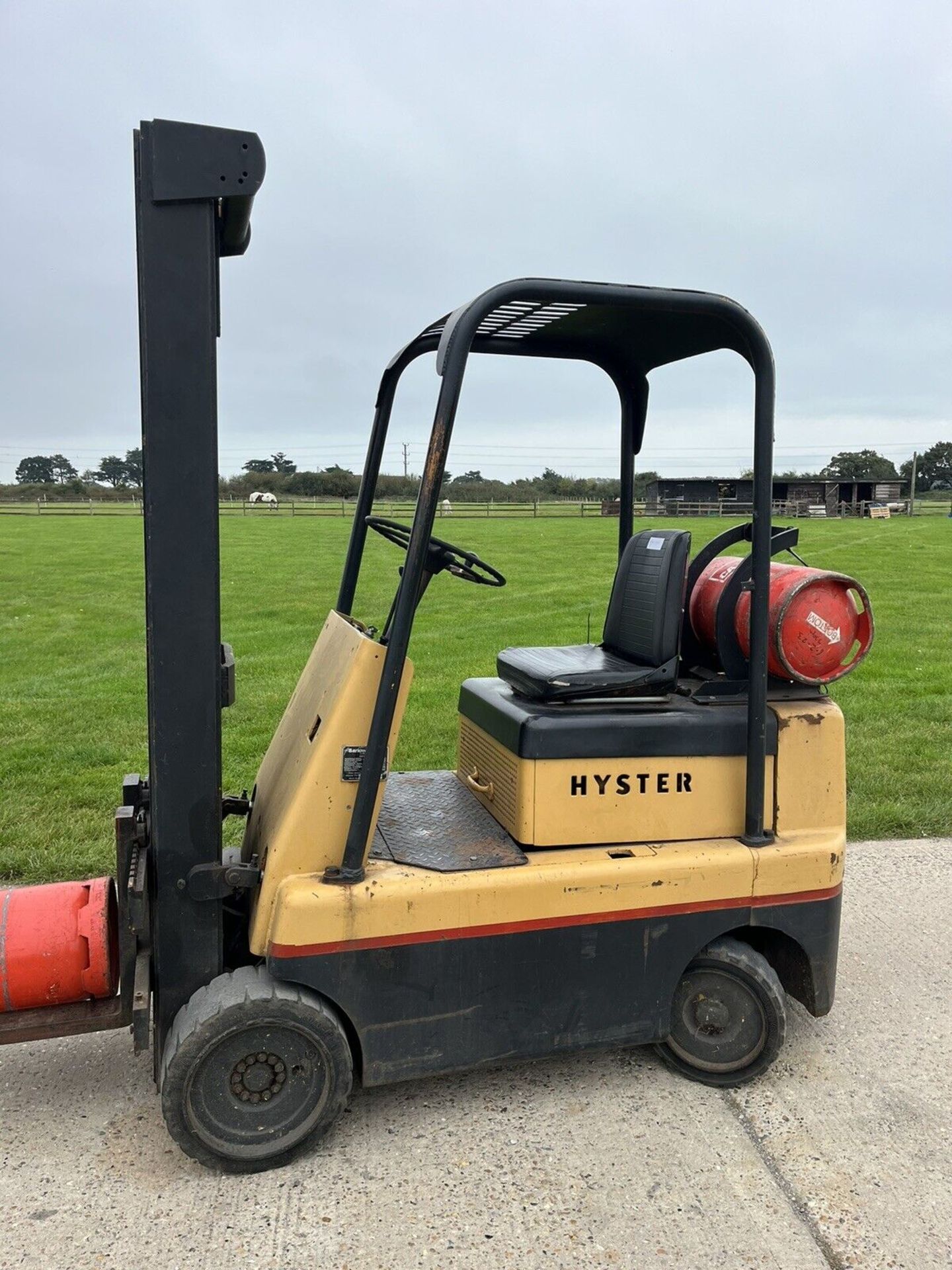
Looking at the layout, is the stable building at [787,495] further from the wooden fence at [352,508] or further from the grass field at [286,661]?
the grass field at [286,661]

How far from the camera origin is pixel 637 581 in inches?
148

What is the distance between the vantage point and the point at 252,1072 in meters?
2.97

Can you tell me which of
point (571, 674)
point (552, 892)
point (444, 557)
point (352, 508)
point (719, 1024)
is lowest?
point (719, 1024)

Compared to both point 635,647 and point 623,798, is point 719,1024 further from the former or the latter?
point 635,647

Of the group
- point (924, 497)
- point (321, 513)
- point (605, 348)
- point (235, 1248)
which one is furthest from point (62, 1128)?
point (924, 497)

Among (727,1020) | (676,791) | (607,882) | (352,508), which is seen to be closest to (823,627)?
(676,791)

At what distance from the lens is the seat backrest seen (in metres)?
3.52

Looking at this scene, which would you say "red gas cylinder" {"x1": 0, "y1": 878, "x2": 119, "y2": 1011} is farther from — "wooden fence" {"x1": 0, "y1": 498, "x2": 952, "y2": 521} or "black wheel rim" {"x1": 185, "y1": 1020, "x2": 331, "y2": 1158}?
"wooden fence" {"x1": 0, "y1": 498, "x2": 952, "y2": 521}

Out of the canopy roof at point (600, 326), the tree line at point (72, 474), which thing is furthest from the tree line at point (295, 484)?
the canopy roof at point (600, 326)

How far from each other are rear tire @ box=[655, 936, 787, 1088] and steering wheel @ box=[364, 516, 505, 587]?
4.87ft

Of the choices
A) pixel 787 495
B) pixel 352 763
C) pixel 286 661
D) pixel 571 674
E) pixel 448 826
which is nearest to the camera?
pixel 352 763

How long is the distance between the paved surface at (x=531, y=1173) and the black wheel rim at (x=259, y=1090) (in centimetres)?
12

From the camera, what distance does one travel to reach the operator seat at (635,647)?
11.4 ft

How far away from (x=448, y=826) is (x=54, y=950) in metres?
1.34
